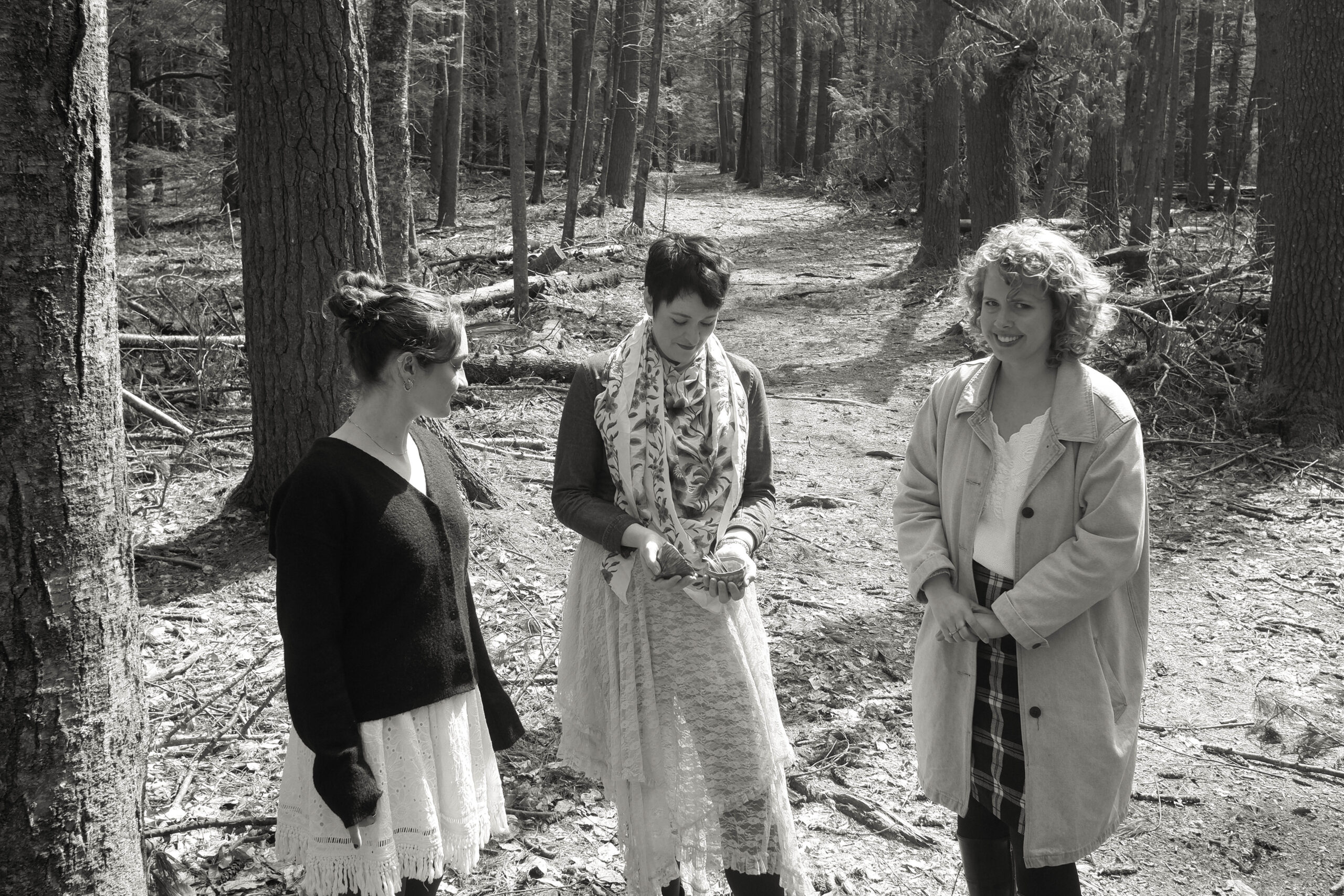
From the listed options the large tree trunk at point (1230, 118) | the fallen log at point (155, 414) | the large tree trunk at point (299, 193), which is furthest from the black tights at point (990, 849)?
the large tree trunk at point (1230, 118)

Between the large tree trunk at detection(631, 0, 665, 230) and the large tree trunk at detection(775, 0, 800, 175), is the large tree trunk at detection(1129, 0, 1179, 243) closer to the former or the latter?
the large tree trunk at detection(631, 0, 665, 230)

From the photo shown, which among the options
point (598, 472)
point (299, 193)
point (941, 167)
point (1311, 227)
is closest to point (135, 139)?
point (941, 167)

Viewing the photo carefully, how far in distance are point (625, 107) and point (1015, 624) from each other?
18905 millimetres

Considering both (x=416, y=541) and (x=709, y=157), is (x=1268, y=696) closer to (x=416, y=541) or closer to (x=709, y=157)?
(x=416, y=541)

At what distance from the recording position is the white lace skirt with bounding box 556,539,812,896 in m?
2.70

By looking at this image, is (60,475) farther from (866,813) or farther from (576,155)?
(576,155)

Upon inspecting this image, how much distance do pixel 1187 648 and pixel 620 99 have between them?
18.0 meters

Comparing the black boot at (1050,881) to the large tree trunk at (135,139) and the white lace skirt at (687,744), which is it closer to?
the white lace skirt at (687,744)

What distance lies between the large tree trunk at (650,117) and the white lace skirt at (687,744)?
16.5 m

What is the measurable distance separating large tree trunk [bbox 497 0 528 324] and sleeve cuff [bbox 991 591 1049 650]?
911cm

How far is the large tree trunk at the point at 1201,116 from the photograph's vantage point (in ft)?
88.6

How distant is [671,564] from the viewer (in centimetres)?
256

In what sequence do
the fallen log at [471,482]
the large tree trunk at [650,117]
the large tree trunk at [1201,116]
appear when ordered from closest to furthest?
the fallen log at [471,482] → the large tree trunk at [650,117] → the large tree trunk at [1201,116]

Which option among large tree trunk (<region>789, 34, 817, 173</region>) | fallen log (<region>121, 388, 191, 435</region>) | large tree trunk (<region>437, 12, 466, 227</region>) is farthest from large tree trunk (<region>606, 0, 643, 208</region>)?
large tree trunk (<region>789, 34, 817, 173</region>)
